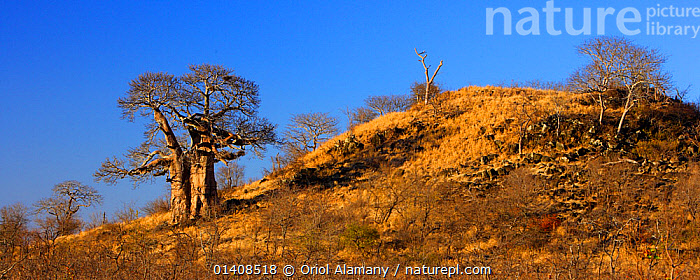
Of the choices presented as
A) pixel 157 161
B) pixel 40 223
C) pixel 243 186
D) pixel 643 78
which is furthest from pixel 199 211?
pixel 643 78

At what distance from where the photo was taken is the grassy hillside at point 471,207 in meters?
17.1

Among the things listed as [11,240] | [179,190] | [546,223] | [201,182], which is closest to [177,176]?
[179,190]

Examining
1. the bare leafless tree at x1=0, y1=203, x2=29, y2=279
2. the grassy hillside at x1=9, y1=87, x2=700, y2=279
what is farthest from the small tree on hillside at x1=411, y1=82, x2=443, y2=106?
the bare leafless tree at x1=0, y1=203, x2=29, y2=279

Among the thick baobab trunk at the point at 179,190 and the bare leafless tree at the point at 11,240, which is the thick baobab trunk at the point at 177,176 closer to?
the thick baobab trunk at the point at 179,190

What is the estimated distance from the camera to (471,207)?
2303 centimetres

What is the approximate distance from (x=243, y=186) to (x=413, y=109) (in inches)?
565

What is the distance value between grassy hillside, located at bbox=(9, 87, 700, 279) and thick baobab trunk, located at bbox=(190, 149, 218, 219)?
51.9 inches

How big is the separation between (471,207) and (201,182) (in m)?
13.1

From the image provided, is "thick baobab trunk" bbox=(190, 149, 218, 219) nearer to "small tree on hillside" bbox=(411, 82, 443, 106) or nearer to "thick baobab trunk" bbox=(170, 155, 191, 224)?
"thick baobab trunk" bbox=(170, 155, 191, 224)

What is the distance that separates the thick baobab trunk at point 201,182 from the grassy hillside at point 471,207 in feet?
4.33

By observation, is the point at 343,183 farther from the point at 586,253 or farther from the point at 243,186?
the point at 586,253

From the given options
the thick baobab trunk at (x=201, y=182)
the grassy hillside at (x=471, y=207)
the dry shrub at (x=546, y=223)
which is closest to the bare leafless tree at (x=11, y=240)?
the grassy hillside at (x=471, y=207)

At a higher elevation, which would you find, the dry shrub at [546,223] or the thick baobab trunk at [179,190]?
the thick baobab trunk at [179,190]

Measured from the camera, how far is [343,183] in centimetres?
2909
